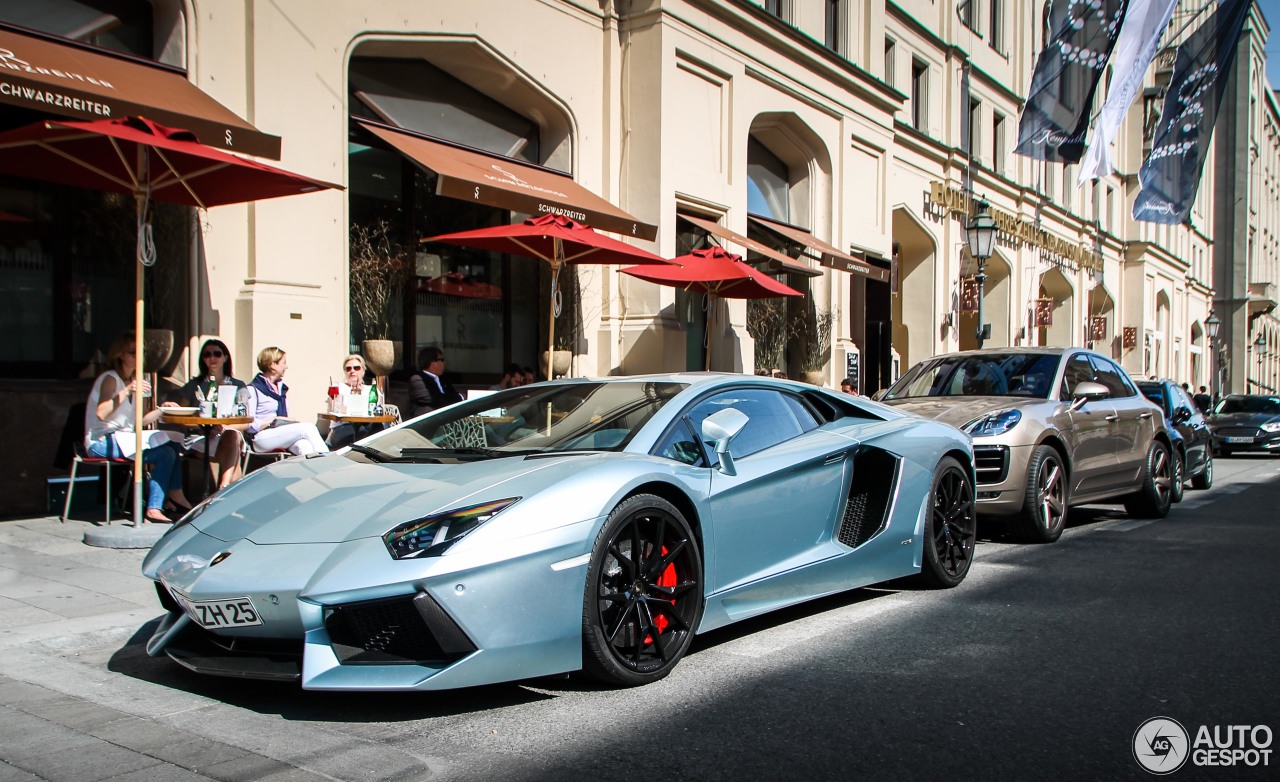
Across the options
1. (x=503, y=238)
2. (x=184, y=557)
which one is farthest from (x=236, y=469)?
(x=184, y=557)

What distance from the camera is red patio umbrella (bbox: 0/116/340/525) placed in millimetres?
6727

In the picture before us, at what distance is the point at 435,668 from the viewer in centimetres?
345

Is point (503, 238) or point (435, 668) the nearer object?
point (435, 668)

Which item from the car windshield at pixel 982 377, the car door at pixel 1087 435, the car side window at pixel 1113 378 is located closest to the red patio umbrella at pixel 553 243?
the car windshield at pixel 982 377

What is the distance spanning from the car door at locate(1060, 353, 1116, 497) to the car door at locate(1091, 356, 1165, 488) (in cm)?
12

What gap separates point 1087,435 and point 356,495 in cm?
672

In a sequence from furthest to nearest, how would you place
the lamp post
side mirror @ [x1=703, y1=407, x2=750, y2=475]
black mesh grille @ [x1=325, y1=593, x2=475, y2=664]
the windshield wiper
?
the lamp post → the windshield wiper → side mirror @ [x1=703, y1=407, x2=750, y2=475] → black mesh grille @ [x1=325, y1=593, x2=475, y2=664]

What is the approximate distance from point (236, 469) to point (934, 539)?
545 centimetres

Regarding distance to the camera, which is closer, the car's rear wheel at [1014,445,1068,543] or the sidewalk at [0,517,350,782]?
the sidewalk at [0,517,350,782]

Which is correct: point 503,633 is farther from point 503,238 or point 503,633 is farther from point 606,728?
point 503,238

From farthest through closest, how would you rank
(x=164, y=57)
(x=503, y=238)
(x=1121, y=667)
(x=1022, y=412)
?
(x=503, y=238)
(x=164, y=57)
(x=1022, y=412)
(x=1121, y=667)

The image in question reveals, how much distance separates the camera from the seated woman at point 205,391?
27.1 feet

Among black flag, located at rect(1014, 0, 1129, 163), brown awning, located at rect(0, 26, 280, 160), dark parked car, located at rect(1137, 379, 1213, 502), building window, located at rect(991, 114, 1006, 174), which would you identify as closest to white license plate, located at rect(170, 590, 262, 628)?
brown awning, located at rect(0, 26, 280, 160)

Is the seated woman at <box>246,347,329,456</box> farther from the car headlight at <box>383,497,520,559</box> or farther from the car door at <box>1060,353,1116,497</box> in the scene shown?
the car door at <box>1060,353,1116,497</box>
